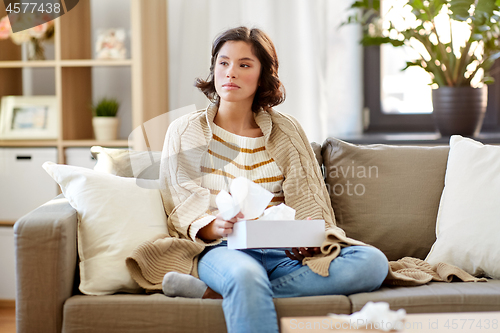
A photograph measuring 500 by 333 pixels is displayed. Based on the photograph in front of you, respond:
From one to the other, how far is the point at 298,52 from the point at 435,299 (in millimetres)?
1520

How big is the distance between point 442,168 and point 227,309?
3.28 feet

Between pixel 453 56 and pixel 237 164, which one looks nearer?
pixel 237 164

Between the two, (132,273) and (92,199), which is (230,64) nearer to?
(92,199)

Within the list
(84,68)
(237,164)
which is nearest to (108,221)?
(237,164)

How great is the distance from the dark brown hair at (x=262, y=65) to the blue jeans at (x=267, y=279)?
1.95ft

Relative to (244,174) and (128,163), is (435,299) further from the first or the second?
(128,163)

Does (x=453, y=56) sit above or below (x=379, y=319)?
above

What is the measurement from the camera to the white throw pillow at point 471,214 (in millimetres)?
1583

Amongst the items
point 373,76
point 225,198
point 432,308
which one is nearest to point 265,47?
point 225,198

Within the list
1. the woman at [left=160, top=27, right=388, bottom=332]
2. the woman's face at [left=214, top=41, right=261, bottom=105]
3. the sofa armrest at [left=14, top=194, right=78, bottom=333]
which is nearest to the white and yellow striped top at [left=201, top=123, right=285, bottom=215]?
the woman at [left=160, top=27, right=388, bottom=332]

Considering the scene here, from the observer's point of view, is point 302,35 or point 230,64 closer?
point 230,64

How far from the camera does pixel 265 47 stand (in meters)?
1.72

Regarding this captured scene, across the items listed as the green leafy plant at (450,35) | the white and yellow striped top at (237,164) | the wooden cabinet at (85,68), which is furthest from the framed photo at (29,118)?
the green leafy plant at (450,35)

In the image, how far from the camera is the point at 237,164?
1.67 m
